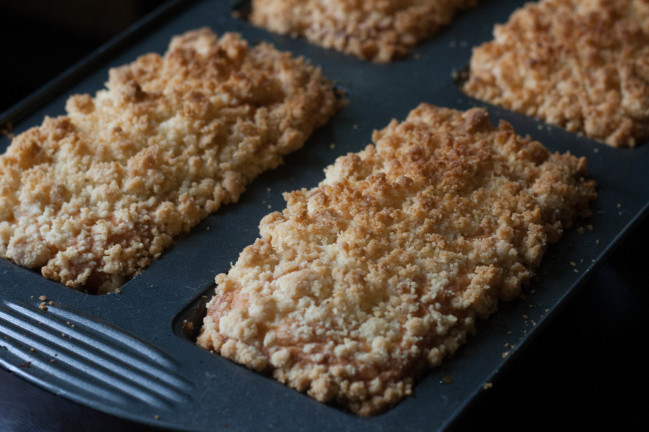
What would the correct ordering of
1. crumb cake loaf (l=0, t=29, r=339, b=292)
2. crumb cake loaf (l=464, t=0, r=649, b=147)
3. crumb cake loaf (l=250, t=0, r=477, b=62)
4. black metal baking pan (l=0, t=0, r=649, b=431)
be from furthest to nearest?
crumb cake loaf (l=250, t=0, r=477, b=62) < crumb cake loaf (l=464, t=0, r=649, b=147) < crumb cake loaf (l=0, t=29, r=339, b=292) < black metal baking pan (l=0, t=0, r=649, b=431)

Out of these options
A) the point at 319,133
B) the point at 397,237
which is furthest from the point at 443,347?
the point at 319,133

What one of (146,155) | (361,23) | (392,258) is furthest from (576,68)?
(146,155)

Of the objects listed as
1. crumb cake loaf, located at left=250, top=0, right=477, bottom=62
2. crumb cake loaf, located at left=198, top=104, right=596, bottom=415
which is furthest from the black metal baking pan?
crumb cake loaf, located at left=250, top=0, right=477, bottom=62

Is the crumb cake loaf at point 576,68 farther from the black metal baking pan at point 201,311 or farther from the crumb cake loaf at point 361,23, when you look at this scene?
the crumb cake loaf at point 361,23

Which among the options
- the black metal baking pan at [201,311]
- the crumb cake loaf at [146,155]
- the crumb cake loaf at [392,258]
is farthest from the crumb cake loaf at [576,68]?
the crumb cake loaf at [146,155]

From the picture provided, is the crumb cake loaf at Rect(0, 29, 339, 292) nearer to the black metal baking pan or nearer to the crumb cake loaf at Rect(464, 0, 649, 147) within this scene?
the black metal baking pan

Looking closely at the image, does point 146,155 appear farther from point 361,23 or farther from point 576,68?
point 576,68

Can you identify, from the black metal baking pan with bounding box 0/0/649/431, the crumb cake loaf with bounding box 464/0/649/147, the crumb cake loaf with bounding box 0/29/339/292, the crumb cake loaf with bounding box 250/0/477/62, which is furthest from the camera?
the crumb cake loaf with bounding box 250/0/477/62
